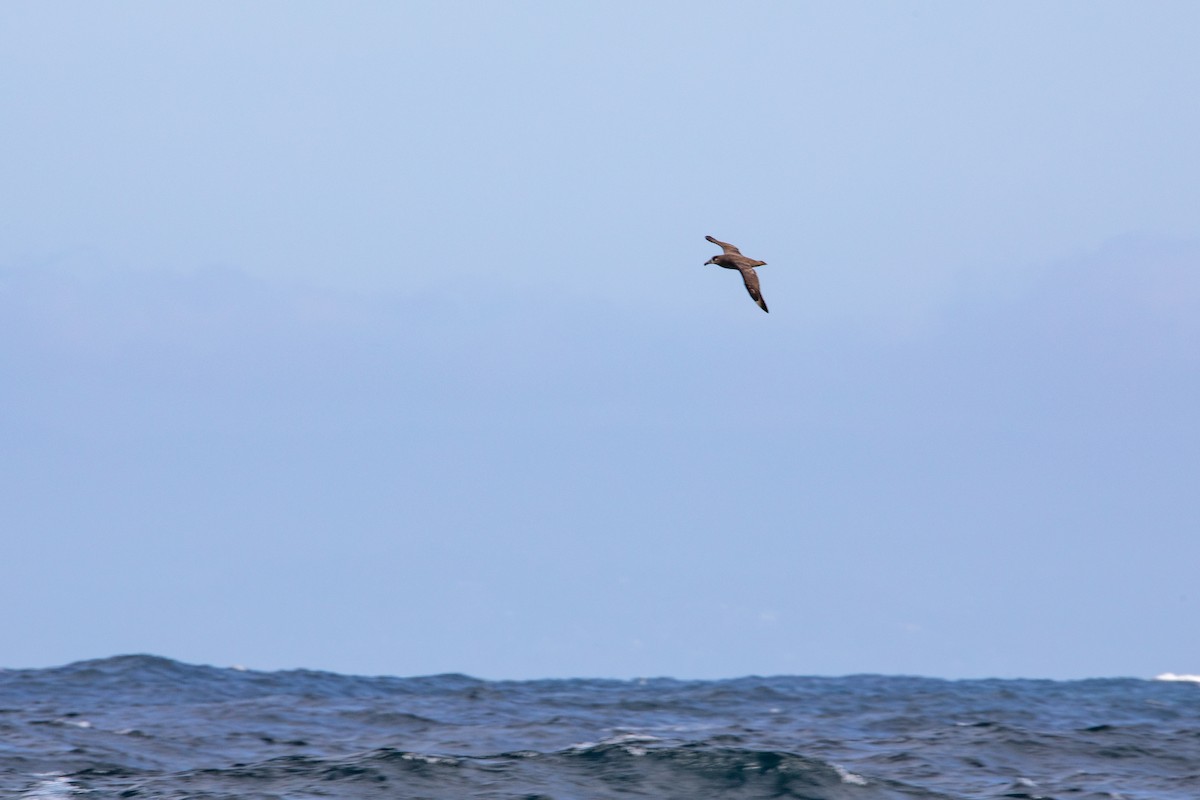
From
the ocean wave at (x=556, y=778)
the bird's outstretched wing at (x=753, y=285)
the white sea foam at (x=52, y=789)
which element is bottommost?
the white sea foam at (x=52, y=789)

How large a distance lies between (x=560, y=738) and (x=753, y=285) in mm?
8854

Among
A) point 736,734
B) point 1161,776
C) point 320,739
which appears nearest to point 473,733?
point 320,739

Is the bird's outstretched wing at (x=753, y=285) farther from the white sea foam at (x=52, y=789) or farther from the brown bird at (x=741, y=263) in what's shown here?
the white sea foam at (x=52, y=789)

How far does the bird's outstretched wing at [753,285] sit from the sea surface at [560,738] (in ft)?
20.0

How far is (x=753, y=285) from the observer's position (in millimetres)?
16500

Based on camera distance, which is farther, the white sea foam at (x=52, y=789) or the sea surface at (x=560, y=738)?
the sea surface at (x=560, y=738)

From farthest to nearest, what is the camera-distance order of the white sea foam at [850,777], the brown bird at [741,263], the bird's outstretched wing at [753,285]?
the white sea foam at [850,777] < the brown bird at [741,263] < the bird's outstretched wing at [753,285]

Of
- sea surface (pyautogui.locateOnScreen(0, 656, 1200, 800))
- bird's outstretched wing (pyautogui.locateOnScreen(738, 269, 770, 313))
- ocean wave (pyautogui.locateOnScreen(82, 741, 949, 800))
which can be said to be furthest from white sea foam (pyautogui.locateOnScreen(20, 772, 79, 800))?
bird's outstretched wing (pyautogui.locateOnScreen(738, 269, 770, 313))

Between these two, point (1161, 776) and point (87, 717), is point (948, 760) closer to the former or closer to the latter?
point (1161, 776)

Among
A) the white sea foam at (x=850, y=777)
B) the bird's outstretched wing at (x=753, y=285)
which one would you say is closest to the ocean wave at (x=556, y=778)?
the white sea foam at (x=850, y=777)

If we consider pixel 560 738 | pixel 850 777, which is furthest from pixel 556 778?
pixel 560 738

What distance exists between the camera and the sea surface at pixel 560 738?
56.7ft

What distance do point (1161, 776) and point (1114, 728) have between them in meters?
5.08

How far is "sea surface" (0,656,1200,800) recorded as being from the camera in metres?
17.3
